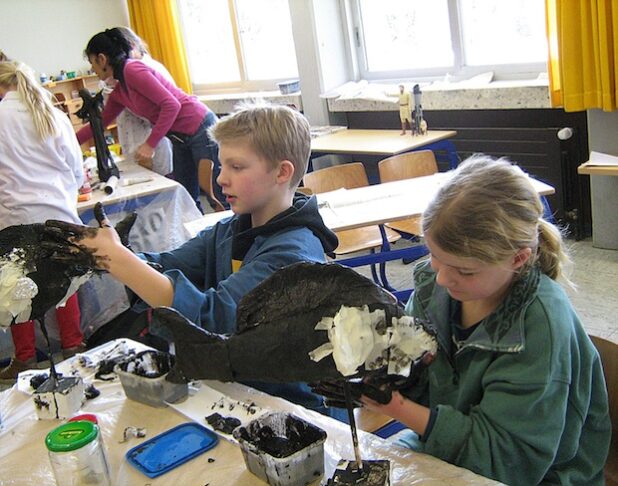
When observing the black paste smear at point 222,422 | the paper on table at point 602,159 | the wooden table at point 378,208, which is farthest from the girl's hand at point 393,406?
the paper on table at point 602,159

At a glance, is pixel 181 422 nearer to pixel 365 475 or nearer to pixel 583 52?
pixel 365 475

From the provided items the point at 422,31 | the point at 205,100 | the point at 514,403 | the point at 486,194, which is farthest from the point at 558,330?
the point at 205,100

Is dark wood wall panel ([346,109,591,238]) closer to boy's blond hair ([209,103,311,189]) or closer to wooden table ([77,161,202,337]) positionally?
wooden table ([77,161,202,337])

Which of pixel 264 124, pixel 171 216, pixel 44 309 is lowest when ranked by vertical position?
pixel 171 216

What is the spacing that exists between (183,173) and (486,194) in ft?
10.8

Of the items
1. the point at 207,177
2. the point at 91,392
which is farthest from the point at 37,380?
the point at 207,177

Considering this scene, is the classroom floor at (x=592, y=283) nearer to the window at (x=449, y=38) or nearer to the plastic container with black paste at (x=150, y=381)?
the window at (x=449, y=38)

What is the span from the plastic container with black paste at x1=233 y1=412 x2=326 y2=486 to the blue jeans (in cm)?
285

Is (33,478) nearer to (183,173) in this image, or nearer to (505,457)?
(505,457)

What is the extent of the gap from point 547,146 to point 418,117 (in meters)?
0.78

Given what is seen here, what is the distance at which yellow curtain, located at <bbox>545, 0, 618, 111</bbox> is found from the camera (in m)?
3.24

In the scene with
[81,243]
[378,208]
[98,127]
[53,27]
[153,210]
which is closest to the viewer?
[81,243]

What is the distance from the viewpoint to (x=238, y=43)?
20.7 feet

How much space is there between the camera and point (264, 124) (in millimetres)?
1597
